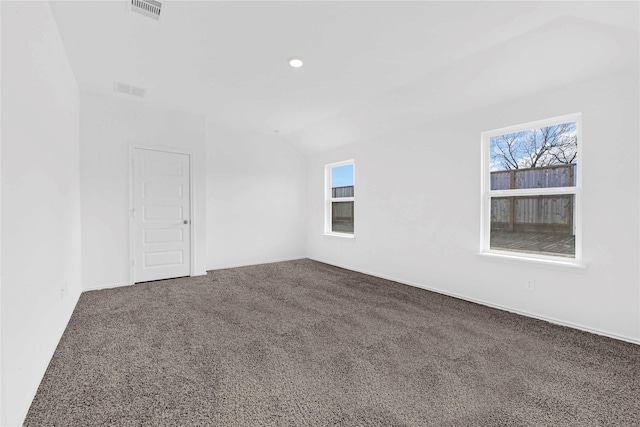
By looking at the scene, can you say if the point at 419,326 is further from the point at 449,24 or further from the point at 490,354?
the point at 449,24

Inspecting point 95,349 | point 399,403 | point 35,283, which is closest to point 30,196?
point 35,283

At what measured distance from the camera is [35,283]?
1771 millimetres

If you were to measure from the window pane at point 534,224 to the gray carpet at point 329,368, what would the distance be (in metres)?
0.79

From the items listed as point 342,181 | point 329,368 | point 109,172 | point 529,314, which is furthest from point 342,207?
point 329,368

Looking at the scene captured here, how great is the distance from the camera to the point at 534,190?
300 centimetres

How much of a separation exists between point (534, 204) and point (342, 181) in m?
3.17

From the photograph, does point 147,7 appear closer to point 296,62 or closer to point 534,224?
point 296,62

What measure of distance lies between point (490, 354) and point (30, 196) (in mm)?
3242

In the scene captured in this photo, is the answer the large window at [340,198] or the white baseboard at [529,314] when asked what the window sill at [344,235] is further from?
the white baseboard at [529,314]

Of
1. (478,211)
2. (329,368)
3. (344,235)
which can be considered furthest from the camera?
(344,235)

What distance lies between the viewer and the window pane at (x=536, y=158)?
111 inches

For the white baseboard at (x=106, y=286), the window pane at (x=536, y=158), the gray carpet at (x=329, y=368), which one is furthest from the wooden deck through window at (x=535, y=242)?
the white baseboard at (x=106, y=286)

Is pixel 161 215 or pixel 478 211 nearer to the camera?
pixel 478 211

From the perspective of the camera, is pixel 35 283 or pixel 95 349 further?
pixel 95 349
